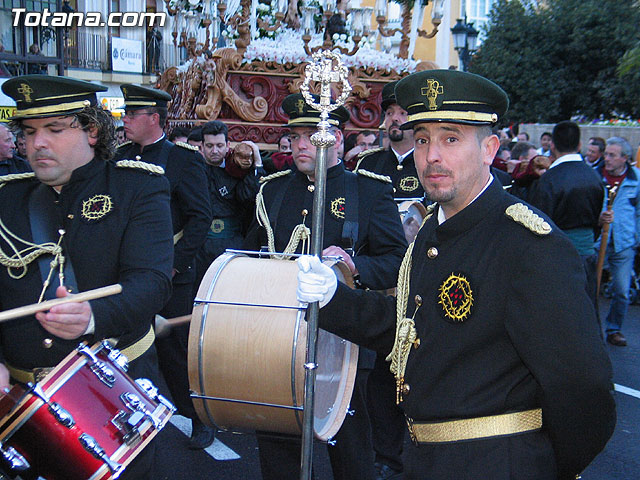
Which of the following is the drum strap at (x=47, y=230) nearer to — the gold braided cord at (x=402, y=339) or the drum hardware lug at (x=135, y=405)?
the drum hardware lug at (x=135, y=405)

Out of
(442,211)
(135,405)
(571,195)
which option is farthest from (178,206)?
(571,195)

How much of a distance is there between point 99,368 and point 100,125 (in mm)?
1061

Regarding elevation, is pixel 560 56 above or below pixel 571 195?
above

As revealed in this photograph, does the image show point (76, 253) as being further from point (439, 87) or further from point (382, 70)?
point (382, 70)

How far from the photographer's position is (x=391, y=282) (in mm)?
3637

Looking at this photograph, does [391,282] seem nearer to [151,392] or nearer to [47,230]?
[151,392]

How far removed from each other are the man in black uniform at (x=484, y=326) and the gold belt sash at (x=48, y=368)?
955 mm

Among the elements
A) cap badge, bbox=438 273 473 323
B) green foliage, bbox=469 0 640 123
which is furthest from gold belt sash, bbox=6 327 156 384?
green foliage, bbox=469 0 640 123

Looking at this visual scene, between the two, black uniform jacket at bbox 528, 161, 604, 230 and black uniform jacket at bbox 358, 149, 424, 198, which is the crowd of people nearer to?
black uniform jacket at bbox 358, 149, 424, 198

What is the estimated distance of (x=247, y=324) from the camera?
2.85 m

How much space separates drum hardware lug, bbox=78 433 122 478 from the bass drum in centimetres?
67

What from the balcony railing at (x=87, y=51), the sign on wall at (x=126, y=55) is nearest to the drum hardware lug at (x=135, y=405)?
the balcony railing at (x=87, y=51)

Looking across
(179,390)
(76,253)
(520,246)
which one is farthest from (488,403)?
(179,390)

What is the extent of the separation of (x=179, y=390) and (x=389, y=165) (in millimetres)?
2104
